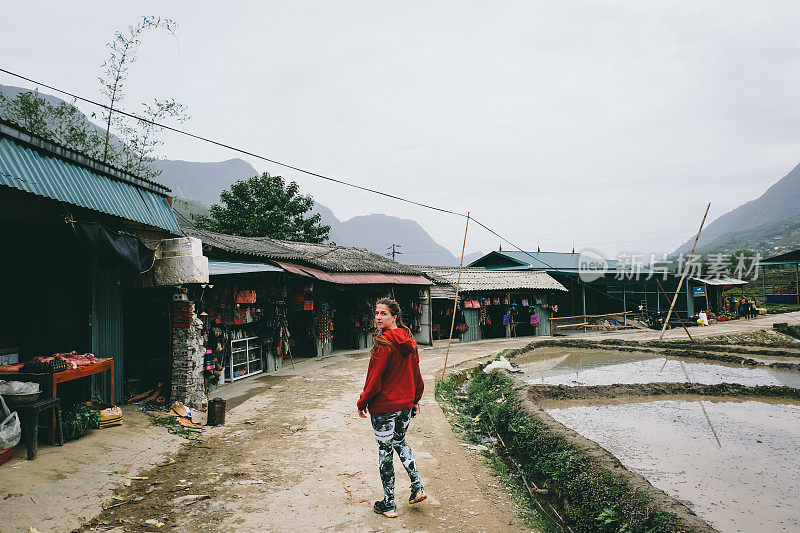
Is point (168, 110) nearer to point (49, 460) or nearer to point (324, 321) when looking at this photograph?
point (324, 321)

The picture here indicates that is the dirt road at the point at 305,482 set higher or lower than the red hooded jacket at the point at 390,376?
lower

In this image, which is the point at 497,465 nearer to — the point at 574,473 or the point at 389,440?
the point at 574,473

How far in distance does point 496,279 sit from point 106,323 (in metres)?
20.3

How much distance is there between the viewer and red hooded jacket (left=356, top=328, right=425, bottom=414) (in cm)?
412

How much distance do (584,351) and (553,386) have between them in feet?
30.8

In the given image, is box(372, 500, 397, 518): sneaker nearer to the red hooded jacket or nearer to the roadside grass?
the red hooded jacket

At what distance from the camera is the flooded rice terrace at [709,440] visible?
5172 millimetres

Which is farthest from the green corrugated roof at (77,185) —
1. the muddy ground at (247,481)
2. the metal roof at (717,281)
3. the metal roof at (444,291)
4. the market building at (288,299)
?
the metal roof at (717,281)

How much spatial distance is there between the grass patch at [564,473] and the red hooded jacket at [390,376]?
2.15m

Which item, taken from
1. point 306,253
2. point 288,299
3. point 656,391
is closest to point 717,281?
point 656,391

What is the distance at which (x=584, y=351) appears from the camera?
1947 cm

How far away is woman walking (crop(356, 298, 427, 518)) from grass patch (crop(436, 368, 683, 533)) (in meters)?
1.78

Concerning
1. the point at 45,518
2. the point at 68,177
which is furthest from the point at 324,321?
the point at 45,518

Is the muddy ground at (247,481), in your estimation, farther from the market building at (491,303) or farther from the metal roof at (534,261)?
the metal roof at (534,261)
